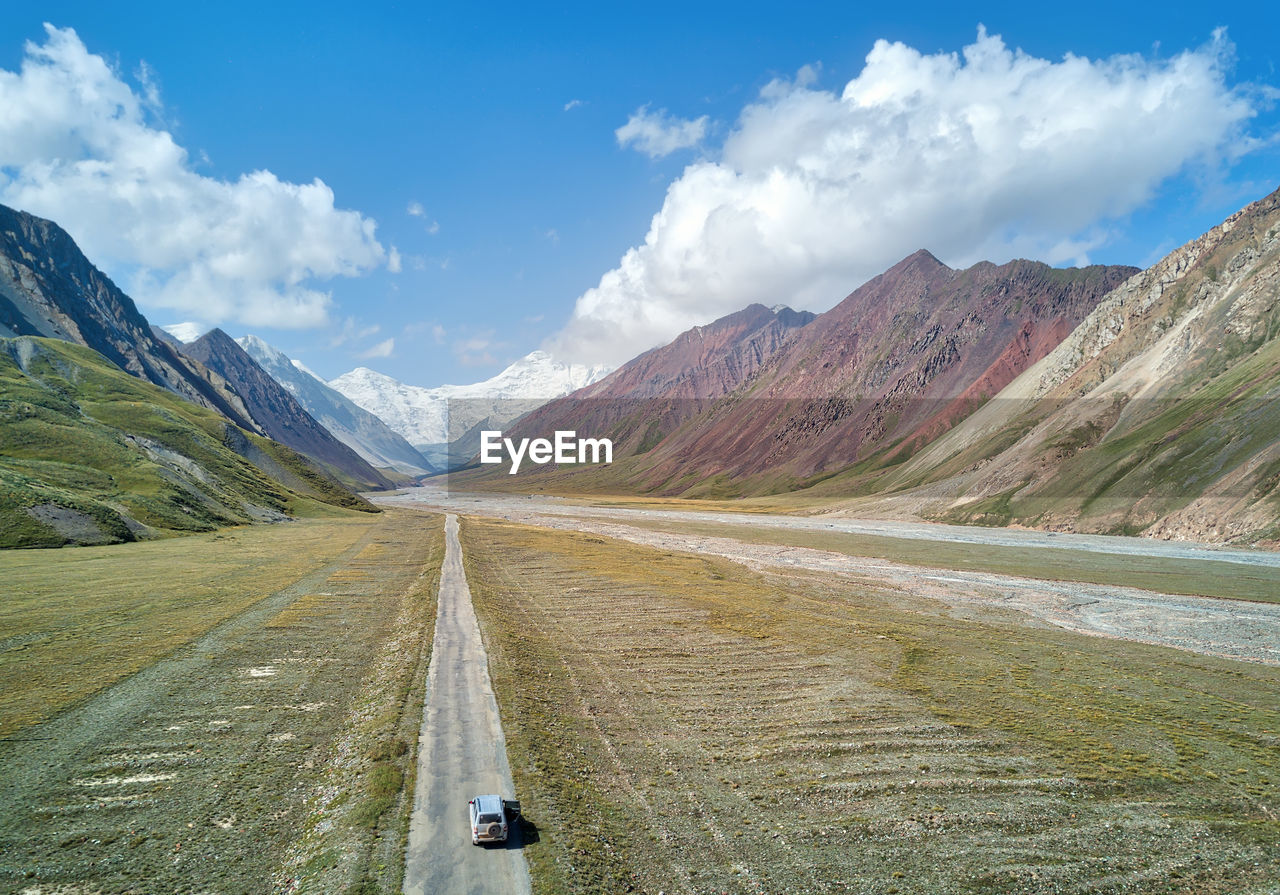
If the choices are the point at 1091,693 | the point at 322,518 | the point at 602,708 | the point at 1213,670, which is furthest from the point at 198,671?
the point at 322,518

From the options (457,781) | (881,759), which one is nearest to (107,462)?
(457,781)

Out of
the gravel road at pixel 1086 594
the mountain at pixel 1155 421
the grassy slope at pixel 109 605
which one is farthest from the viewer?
the mountain at pixel 1155 421

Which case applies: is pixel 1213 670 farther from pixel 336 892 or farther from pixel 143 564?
pixel 143 564

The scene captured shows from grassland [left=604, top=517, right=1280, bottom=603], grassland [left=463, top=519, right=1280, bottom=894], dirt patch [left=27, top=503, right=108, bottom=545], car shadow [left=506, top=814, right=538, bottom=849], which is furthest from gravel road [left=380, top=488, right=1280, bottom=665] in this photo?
dirt patch [left=27, top=503, right=108, bottom=545]

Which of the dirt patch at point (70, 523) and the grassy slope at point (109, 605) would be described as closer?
the grassy slope at point (109, 605)

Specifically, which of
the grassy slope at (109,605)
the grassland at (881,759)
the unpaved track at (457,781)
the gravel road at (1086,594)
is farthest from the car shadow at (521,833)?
the gravel road at (1086,594)

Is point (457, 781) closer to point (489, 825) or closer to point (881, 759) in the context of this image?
point (489, 825)

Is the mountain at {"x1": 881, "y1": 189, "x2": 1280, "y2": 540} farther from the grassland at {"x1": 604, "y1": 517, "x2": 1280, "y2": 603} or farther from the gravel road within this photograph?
the grassland at {"x1": 604, "y1": 517, "x2": 1280, "y2": 603}

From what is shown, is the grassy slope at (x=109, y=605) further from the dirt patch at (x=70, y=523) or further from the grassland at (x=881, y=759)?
the grassland at (x=881, y=759)
